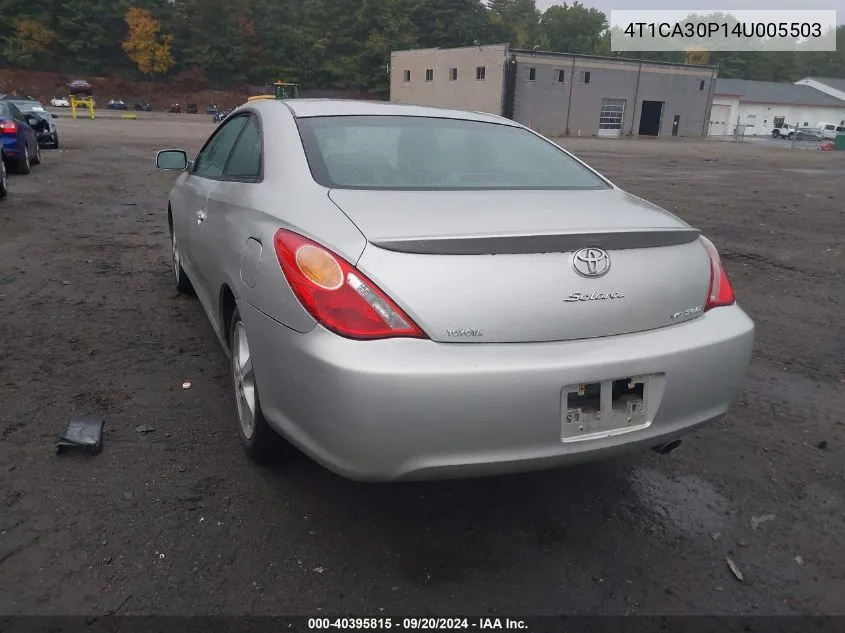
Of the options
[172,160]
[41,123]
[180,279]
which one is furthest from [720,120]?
[172,160]

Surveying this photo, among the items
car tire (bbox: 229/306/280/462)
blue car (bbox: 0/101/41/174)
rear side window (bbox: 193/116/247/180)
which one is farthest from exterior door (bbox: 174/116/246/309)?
blue car (bbox: 0/101/41/174)

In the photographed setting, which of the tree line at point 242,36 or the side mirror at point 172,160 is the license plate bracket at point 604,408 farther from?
the tree line at point 242,36

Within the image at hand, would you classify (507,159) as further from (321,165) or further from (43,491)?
(43,491)

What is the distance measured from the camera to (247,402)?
3.03m

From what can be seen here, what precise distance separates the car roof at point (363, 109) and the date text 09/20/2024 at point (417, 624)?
224 cm

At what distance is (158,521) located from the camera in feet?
8.55

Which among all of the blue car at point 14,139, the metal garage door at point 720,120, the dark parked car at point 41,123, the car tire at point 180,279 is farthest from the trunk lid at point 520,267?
the metal garage door at point 720,120

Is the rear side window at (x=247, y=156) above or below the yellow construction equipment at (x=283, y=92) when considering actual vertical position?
above

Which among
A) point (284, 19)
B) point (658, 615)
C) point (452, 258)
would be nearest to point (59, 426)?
point (452, 258)

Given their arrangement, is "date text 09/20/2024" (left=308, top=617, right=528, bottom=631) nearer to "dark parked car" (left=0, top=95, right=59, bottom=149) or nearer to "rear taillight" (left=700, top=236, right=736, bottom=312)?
"rear taillight" (left=700, top=236, right=736, bottom=312)

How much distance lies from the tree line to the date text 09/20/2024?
271 ft

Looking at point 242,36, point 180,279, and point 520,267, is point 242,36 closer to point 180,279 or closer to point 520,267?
point 180,279

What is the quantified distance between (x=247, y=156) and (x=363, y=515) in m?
1.88

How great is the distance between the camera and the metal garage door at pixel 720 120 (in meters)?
66.7
